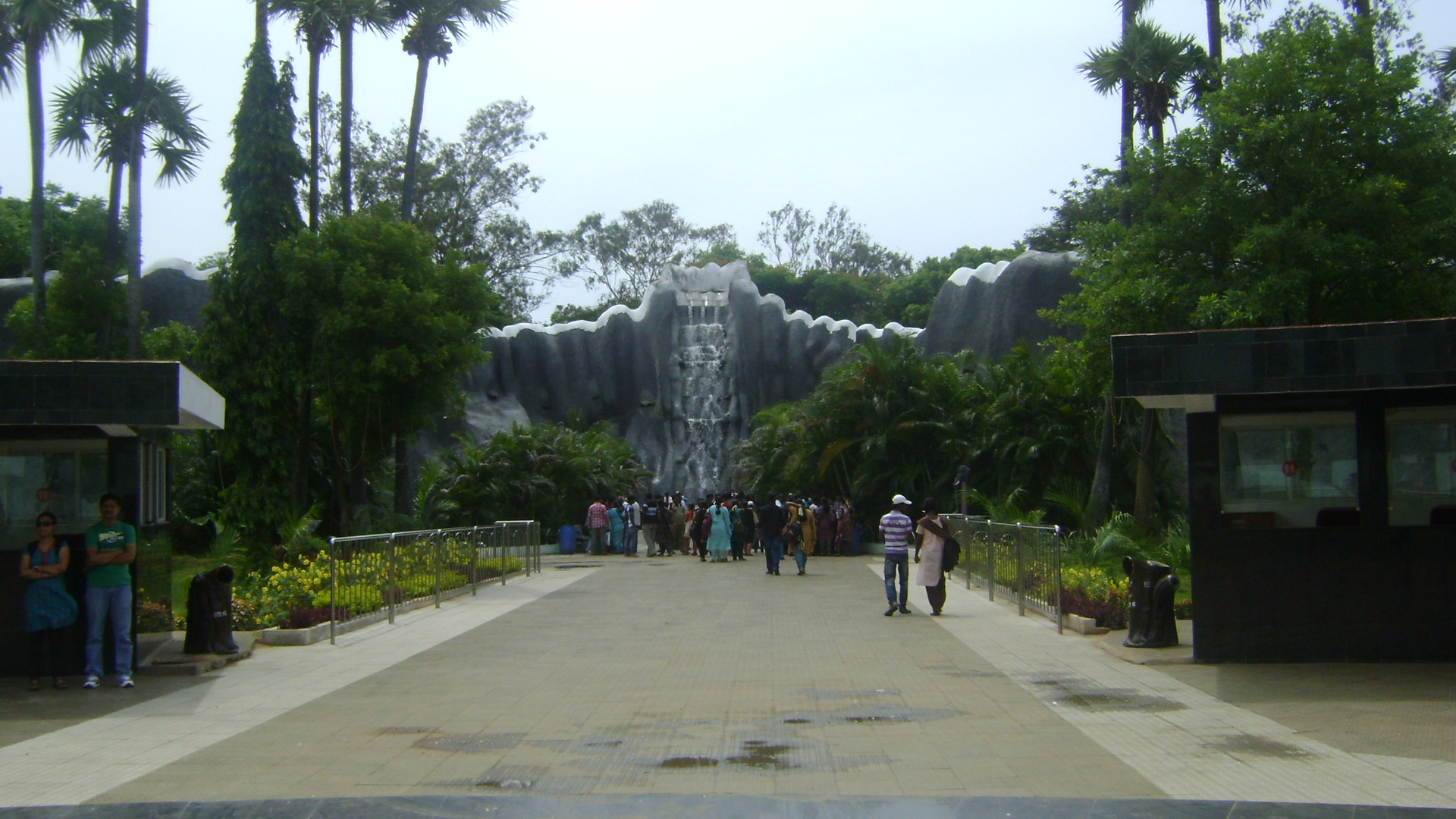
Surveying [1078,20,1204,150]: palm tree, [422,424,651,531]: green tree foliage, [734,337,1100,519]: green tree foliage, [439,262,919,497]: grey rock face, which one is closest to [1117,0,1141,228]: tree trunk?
[1078,20,1204,150]: palm tree

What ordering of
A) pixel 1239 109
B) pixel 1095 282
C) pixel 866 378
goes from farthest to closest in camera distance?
pixel 866 378
pixel 1095 282
pixel 1239 109

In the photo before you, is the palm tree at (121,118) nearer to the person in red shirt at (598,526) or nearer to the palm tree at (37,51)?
the palm tree at (37,51)

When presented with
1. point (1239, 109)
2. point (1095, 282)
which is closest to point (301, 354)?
point (1095, 282)

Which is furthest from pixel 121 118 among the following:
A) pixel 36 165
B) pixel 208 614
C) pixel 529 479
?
pixel 208 614

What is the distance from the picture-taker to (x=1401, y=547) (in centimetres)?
1089

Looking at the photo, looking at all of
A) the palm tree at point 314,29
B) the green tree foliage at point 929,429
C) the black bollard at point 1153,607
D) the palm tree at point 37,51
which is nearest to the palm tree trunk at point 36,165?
the palm tree at point 37,51

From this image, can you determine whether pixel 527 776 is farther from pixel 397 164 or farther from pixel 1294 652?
pixel 397 164

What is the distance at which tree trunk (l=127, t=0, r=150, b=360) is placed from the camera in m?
32.7

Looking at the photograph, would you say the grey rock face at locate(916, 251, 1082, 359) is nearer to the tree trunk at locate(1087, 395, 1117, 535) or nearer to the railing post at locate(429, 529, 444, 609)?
the tree trunk at locate(1087, 395, 1117, 535)

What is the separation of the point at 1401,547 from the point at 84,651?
38.2ft

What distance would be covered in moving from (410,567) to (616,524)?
16494 millimetres

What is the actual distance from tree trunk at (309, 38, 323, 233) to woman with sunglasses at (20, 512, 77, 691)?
2061 centimetres

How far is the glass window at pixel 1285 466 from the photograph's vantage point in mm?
11086

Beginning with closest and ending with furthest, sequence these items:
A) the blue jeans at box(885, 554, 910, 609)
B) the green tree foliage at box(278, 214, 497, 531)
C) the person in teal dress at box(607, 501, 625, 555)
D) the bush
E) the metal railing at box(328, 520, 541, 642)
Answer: the bush < the metal railing at box(328, 520, 541, 642) < the blue jeans at box(885, 554, 910, 609) < the green tree foliage at box(278, 214, 497, 531) < the person in teal dress at box(607, 501, 625, 555)
